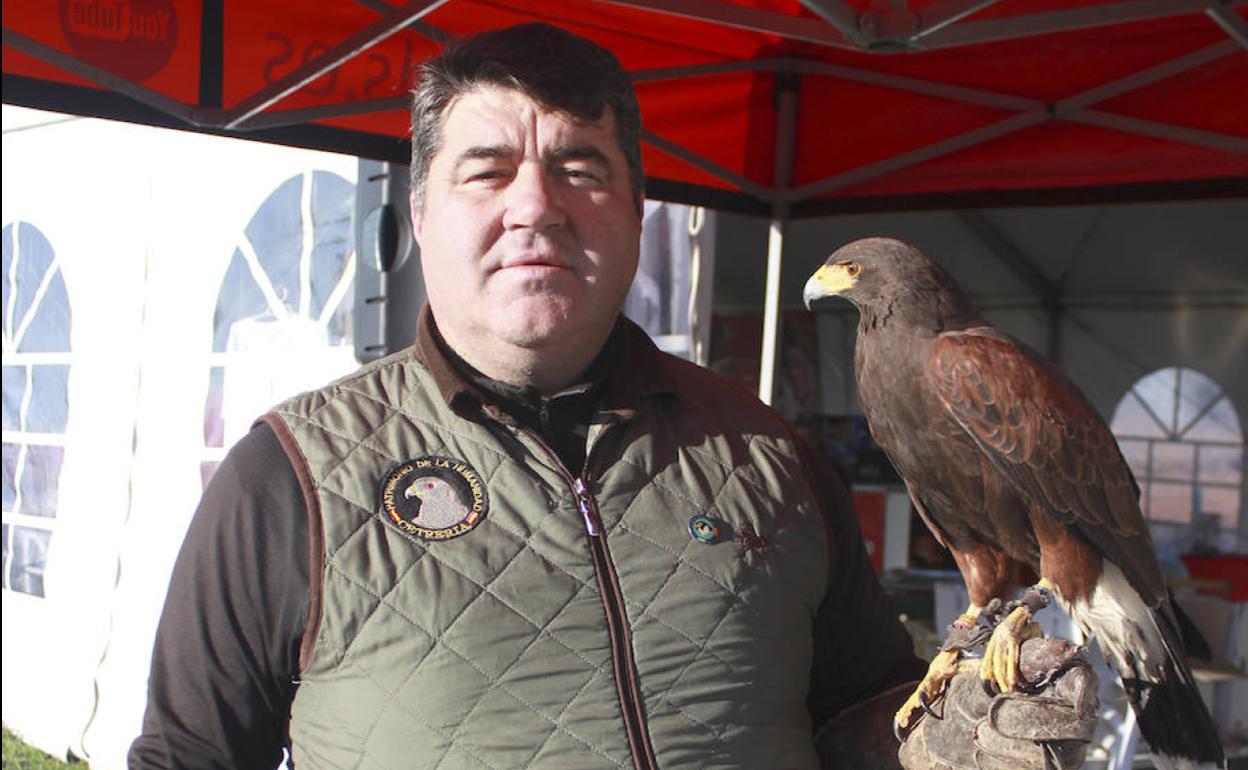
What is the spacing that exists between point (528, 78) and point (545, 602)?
2.06ft

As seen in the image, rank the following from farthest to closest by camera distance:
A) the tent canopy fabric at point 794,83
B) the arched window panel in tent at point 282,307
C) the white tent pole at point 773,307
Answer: the arched window panel in tent at point 282,307
the white tent pole at point 773,307
the tent canopy fabric at point 794,83

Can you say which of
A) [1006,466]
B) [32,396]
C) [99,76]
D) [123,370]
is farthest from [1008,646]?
[32,396]

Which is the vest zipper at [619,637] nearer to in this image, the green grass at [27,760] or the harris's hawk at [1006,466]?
the harris's hawk at [1006,466]

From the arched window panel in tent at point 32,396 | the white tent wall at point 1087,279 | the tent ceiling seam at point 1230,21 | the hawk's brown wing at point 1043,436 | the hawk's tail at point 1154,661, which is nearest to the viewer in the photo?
the hawk's brown wing at point 1043,436

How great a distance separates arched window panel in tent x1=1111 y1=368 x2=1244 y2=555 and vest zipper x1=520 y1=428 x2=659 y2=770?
8.31m

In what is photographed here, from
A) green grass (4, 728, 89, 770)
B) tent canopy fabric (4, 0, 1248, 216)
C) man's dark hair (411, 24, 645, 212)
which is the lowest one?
green grass (4, 728, 89, 770)

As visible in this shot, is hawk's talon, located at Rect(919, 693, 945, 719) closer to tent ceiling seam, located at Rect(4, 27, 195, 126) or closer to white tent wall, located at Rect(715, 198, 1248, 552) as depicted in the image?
tent ceiling seam, located at Rect(4, 27, 195, 126)

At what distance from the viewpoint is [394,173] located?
11.6 feet

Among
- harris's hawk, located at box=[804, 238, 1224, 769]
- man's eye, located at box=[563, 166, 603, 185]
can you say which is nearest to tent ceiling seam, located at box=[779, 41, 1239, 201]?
harris's hawk, located at box=[804, 238, 1224, 769]

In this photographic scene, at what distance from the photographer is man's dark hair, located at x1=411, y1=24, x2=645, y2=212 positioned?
1.43 m

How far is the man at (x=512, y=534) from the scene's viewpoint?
4.34ft

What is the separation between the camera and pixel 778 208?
3768mm

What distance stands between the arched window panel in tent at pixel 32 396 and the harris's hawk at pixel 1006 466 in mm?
4635

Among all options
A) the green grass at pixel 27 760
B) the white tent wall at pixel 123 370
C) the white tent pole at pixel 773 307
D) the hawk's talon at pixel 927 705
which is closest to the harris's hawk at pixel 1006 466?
the hawk's talon at pixel 927 705
